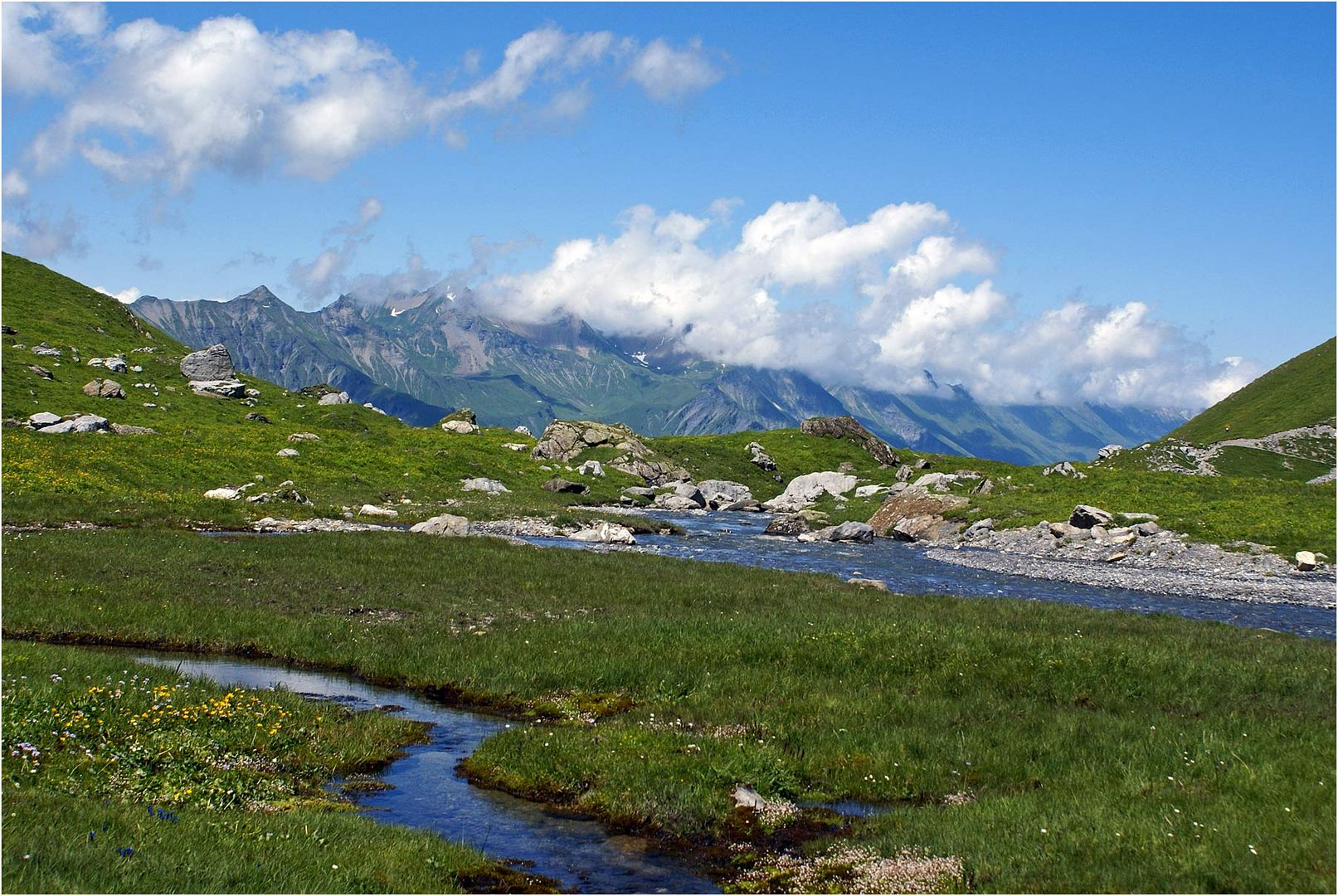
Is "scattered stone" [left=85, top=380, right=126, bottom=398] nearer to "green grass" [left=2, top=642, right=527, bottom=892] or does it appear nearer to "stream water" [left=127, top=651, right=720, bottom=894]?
"green grass" [left=2, top=642, right=527, bottom=892]

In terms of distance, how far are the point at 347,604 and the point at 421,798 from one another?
684 inches

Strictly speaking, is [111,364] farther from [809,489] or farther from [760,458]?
[760,458]

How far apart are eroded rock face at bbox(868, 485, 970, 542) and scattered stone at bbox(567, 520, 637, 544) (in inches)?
1008

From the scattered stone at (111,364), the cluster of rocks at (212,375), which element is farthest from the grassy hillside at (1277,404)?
the scattered stone at (111,364)

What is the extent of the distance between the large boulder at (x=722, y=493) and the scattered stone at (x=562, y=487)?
17700 millimetres

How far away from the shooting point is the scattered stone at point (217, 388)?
104812 mm

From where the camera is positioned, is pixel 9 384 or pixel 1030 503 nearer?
pixel 1030 503

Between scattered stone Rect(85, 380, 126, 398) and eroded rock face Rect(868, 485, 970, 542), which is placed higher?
scattered stone Rect(85, 380, 126, 398)

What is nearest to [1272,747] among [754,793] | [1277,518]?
[754,793]

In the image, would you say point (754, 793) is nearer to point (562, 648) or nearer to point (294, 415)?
point (562, 648)

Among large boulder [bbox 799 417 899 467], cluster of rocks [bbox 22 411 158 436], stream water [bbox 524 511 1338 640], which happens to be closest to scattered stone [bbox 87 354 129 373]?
cluster of rocks [bbox 22 411 158 436]

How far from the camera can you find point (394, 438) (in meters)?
104

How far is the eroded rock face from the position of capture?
73812 millimetres

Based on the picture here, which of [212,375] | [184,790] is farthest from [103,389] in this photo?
[184,790]
